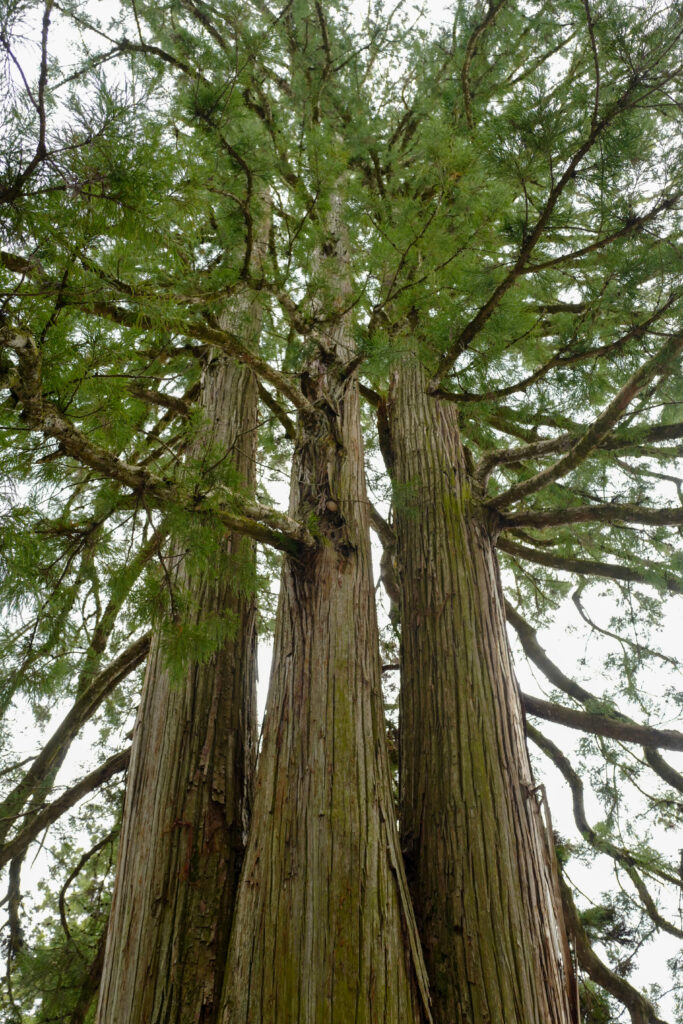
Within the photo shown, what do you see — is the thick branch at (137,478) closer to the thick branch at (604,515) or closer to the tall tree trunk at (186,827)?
the tall tree trunk at (186,827)

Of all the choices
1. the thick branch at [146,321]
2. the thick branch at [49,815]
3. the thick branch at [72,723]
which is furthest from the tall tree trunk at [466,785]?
the thick branch at [49,815]

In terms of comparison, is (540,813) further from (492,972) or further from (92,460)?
(92,460)

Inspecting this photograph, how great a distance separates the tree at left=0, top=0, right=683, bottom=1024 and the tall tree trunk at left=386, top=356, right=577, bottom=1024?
0.03ft

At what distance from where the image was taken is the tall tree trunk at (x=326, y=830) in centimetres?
159

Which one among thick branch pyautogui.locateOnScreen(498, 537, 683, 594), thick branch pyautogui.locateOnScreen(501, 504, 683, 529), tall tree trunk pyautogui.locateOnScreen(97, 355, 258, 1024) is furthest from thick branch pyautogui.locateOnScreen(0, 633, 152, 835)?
thick branch pyautogui.locateOnScreen(498, 537, 683, 594)

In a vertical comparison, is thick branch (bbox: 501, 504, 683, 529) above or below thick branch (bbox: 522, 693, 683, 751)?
above

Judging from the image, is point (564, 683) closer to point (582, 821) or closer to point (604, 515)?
point (582, 821)

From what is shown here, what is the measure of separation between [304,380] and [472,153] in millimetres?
1266

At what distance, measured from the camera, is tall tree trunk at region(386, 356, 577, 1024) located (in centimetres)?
177

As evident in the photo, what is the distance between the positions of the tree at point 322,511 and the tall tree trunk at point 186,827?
Answer: 0.01m

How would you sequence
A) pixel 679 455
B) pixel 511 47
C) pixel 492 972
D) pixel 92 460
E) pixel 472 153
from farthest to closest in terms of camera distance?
1. pixel 511 47
2. pixel 679 455
3. pixel 472 153
4. pixel 492 972
5. pixel 92 460

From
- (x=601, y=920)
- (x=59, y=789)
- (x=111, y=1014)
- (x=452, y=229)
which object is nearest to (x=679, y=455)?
(x=452, y=229)

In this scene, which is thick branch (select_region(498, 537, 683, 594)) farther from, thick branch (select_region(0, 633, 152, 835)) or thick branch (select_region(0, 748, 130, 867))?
thick branch (select_region(0, 748, 130, 867))

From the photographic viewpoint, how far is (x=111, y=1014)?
5.99ft
